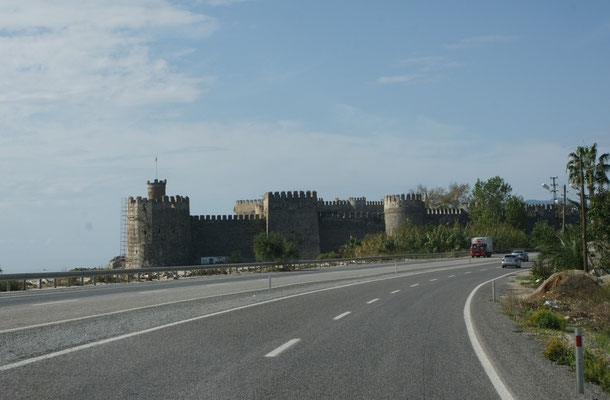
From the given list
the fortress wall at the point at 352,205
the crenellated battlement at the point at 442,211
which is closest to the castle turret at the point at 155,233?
the crenellated battlement at the point at 442,211

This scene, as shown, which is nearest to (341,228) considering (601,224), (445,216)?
(445,216)

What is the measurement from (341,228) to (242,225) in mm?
12626

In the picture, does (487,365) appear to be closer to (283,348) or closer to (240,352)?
(283,348)

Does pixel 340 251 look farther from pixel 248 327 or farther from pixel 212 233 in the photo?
pixel 248 327

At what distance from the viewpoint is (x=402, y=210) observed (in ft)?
276

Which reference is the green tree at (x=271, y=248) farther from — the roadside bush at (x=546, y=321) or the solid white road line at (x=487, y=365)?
the roadside bush at (x=546, y=321)

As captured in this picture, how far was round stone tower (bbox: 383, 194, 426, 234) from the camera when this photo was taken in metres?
84.0

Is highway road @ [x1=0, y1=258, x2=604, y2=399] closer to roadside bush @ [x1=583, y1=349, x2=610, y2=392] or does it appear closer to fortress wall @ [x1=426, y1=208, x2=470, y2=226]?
roadside bush @ [x1=583, y1=349, x2=610, y2=392]

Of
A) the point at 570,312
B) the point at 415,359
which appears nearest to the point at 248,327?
the point at 415,359

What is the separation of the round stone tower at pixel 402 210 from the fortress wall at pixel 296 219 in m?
11.5

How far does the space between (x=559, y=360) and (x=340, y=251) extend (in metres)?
69.0

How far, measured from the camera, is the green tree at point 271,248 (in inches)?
2114

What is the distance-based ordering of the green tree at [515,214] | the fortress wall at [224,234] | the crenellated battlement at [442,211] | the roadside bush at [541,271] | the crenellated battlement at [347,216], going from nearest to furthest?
the roadside bush at [541,271] → the fortress wall at [224,234] → the crenellated battlement at [347,216] → the crenellated battlement at [442,211] → the green tree at [515,214]

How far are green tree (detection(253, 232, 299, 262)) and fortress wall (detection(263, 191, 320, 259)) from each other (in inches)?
822
